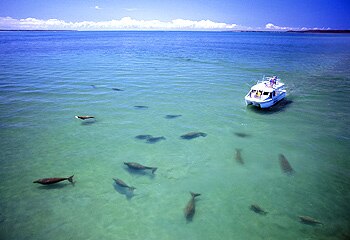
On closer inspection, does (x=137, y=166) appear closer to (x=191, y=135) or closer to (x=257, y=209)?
(x=191, y=135)

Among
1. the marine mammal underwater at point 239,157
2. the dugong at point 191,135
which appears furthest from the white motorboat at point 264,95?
the marine mammal underwater at point 239,157

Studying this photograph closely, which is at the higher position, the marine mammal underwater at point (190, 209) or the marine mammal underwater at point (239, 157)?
the marine mammal underwater at point (239, 157)

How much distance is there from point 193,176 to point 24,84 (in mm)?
29291

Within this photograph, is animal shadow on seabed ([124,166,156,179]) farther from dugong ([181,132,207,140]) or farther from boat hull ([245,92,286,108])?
boat hull ([245,92,286,108])

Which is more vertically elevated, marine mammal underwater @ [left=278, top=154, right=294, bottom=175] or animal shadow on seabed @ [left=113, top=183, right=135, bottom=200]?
→ marine mammal underwater @ [left=278, top=154, right=294, bottom=175]

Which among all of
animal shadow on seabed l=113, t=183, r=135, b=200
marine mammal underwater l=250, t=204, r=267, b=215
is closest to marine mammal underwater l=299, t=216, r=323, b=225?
marine mammal underwater l=250, t=204, r=267, b=215

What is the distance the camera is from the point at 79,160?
14203 mm

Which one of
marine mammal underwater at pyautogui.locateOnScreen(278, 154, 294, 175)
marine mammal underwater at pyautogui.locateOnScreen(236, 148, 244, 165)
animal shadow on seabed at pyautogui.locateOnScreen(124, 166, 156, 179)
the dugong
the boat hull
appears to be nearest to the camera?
animal shadow on seabed at pyautogui.locateOnScreen(124, 166, 156, 179)

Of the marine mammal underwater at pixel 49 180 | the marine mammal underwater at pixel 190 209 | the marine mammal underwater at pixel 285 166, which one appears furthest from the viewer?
the marine mammal underwater at pixel 285 166

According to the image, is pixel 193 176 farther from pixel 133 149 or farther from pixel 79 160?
pixel 79 160

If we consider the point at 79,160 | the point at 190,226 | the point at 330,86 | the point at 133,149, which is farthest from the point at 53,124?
the point at 330,86

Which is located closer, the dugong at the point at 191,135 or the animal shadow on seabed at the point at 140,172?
the animal shadow on seabed at the point at 140,172

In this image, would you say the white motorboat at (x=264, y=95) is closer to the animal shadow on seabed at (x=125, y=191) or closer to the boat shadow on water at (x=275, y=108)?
the boat shadow on water at (x=275, y=108)

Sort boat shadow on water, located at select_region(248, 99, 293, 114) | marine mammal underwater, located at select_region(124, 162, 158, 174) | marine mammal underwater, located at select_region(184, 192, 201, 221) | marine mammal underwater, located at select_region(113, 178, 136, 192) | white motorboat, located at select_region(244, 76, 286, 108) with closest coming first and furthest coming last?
marine mammal underwater, located at select_region(184, 192, 201, 221) → marine mammal underwater, located at select_region(113, 178, 136, 192) → marine mammal underwater, located at select_region(124, 162, 158, 174) → white motorboat, located at select_region(244, 76, 286, 108) → boat shadow on water, located at select_region(248, 99, 293, 114)
